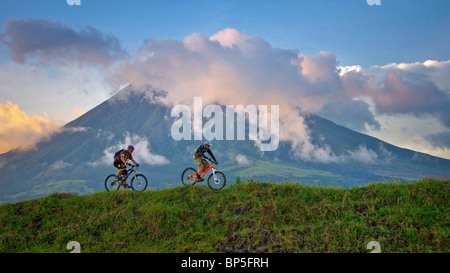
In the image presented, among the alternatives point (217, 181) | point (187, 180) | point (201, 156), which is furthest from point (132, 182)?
point (217, 181)

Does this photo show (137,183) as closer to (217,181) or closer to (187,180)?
(187,180)

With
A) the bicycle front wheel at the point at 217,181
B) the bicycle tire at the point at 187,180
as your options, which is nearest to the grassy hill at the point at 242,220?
the bicycle front wheel at the point at 217,181

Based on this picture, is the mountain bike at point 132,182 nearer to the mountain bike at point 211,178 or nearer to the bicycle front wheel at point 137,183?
the bicycle front wheel at point 137,183

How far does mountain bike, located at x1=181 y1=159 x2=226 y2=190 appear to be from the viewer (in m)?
16.5

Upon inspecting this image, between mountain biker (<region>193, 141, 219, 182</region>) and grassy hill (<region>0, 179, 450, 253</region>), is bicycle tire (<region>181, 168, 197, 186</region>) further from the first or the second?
grassy hill (<region>0, 179, 450, 253</region>)

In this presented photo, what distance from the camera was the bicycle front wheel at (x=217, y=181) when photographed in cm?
1639

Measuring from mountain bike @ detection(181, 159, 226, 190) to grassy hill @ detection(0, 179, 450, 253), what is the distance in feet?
1.80

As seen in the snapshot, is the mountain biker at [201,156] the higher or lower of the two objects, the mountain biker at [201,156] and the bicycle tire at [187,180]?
the higher

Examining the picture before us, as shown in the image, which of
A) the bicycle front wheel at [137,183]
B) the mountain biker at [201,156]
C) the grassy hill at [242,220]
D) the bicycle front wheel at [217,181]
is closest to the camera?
the grassy hill at [242,220]

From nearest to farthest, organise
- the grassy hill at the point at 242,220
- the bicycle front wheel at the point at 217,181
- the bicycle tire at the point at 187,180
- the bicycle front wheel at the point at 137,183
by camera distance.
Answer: the grassy hill at the point at 242,220 → the bicycle front wheel at the point at 217,181 → the bicycle tire at the point at 187,180 → the bicycle front wheel at the point at 137,183

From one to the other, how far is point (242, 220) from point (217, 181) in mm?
3895

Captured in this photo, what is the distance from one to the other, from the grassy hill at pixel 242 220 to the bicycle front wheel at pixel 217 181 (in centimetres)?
47

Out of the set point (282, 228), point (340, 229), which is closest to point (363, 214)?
point (340, 229)
